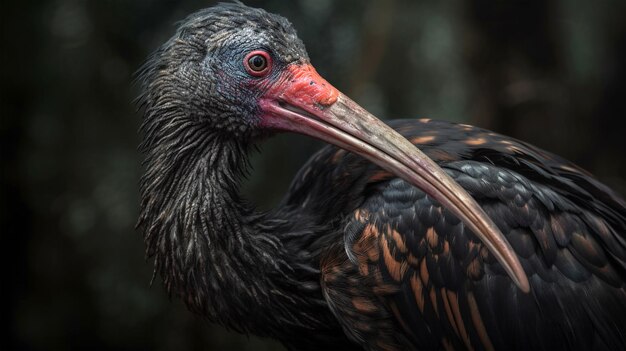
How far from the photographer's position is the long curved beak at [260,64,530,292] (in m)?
2.75

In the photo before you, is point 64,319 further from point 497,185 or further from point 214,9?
point 497,185

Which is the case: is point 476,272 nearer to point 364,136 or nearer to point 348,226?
point 348,226

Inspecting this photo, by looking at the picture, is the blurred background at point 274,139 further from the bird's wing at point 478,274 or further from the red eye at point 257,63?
the bird's wing at point 478,274

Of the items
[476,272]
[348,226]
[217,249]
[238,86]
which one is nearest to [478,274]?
[476,272]

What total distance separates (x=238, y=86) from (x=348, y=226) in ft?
2.38

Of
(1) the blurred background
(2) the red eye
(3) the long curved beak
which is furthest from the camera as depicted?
(1) the blurred background

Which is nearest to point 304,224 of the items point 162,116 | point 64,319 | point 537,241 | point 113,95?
point 162,116

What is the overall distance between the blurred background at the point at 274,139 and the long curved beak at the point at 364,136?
8.75 feet

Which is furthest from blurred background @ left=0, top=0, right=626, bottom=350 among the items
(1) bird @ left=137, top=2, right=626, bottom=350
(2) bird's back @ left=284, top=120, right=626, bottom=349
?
(2) bird's back @ left=284, top=120, right=626, bottom=349

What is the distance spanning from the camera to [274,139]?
609 cm

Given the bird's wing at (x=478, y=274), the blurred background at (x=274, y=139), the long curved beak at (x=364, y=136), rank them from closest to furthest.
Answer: the long curved beak at (x=364, y=136)
the bird's wing at (x=478, y=274)
the blurred background at (x=274, y=139)

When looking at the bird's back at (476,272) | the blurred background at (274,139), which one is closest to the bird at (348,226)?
the bird's back at (476,272)

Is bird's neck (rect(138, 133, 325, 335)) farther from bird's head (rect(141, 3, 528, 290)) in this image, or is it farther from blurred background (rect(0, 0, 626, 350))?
blurred background (rect(0, 0, 626, 350))

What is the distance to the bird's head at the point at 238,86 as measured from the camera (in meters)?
3.20
